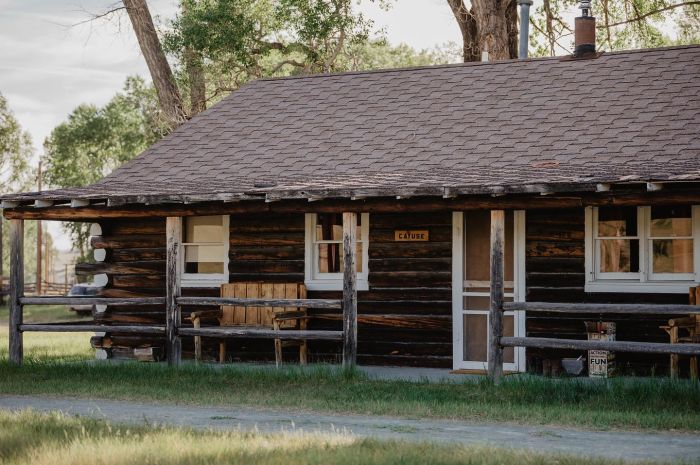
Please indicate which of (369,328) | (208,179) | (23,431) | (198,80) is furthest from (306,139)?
(198,80)

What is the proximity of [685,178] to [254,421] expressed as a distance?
582cm

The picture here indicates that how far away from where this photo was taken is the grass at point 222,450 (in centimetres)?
882

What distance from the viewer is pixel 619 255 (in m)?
16.0

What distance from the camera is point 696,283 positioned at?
50.5 feet

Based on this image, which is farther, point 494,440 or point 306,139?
point 306,139

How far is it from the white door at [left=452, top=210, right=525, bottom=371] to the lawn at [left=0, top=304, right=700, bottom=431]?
7.93 ft

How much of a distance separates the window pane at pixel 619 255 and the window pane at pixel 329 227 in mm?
4167

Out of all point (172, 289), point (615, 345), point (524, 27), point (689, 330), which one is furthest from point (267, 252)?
point (524, 27)

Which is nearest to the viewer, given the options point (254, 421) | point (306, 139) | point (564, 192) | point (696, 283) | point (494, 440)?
point (494, 440)

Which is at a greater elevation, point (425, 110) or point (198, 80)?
point (198, 80)

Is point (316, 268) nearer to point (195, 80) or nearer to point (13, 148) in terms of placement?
point (195, 80)

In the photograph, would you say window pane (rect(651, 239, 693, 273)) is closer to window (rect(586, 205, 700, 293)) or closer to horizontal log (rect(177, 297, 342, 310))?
window (rect(586, 205, 700, 293))

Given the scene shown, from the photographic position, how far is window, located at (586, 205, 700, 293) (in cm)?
1557

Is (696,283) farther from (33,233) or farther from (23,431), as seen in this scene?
(33,233)
